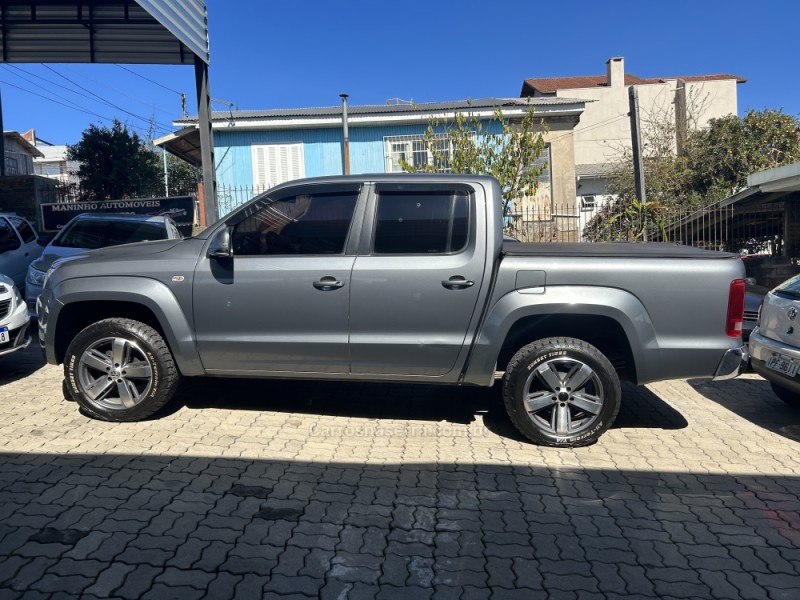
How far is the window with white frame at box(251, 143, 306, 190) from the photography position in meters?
19.7

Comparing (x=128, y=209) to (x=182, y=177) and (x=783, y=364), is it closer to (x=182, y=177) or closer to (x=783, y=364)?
(x=783, y=364)

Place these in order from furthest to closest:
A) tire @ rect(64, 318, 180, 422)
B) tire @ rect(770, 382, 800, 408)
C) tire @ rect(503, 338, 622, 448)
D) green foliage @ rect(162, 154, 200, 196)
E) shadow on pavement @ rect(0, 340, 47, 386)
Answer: green foliage @ rect(162, 154, 200, 196) < shadow on pavement @ rect(0, 340, 47, 386) < tire @ rect(770, 382, 800, 408) < tire @ rect(64, 318, 180, 422) < tire @ rect(503, 338, 622, 448)

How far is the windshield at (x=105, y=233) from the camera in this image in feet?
32.6

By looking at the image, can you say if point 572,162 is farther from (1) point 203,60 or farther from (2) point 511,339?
(2) point 511,339

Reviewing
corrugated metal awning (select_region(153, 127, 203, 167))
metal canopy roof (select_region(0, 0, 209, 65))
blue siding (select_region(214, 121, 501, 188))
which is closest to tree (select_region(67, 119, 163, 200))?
corrugated metal awning (select_region(153, 127, 203, 167))

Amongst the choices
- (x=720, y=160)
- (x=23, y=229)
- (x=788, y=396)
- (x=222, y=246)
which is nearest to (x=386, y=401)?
(x=222, y=246)

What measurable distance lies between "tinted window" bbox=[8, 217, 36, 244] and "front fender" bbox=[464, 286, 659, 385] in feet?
29.7

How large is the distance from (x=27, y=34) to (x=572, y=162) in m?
14.6

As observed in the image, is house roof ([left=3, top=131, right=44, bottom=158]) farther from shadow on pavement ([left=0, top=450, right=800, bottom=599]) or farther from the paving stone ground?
shadow on pavement ([left=0, top=450, right=800, bottom=599])

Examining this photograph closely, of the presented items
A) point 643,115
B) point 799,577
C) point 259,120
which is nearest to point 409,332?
point 799,577

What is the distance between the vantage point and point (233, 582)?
3111 millimetres

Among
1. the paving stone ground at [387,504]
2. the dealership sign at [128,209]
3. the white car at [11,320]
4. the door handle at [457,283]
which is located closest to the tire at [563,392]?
the paving stone ground at [387,504]

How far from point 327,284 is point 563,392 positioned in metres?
1.91

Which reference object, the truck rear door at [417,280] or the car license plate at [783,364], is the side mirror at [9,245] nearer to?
the truck rear door at [417,280]
